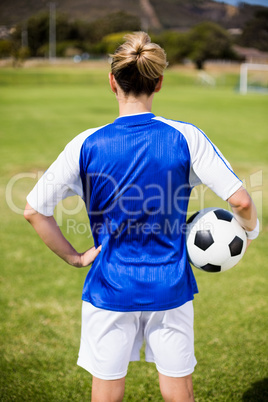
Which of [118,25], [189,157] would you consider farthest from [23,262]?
[118,25]

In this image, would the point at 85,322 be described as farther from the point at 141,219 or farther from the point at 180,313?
the point at 141,219

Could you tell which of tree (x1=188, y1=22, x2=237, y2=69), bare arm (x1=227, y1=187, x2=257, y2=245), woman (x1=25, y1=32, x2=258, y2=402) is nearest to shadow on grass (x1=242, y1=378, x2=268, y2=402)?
woman (x1=25, y1=32, x2=258, y2=402)

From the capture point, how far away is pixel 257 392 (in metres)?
3.02

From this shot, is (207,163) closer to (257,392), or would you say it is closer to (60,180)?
(60,180)

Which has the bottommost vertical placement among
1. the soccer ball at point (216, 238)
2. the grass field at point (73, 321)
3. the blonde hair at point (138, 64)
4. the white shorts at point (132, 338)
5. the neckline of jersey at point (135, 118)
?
the grass field at point (73, 321)

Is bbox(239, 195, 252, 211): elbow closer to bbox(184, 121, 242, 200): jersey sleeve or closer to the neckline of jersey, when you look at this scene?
bbox(184, 121, 242, 200): jersey sleeve

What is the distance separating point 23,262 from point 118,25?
383 feet

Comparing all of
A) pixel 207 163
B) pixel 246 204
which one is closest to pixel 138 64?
pixel 207 163

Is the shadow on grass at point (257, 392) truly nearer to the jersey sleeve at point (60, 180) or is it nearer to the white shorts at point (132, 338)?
the white shorts at point (132, 338)

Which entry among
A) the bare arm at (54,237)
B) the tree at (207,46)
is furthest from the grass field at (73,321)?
the tree at (207,46)

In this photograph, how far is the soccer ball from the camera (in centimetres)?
224

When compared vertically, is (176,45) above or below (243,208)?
below

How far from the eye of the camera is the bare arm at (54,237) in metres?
2.08

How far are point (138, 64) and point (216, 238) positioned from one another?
1.04 m
